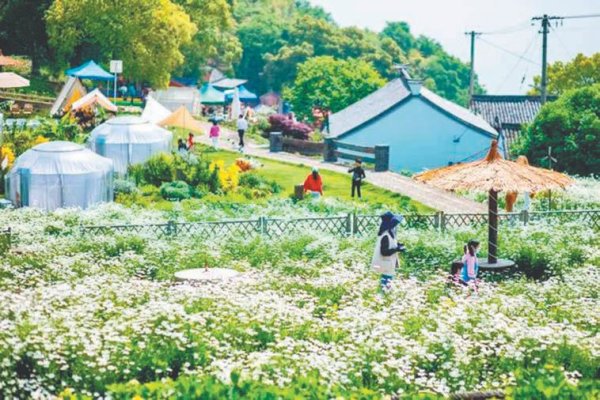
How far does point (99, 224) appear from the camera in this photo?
2289 centimetres

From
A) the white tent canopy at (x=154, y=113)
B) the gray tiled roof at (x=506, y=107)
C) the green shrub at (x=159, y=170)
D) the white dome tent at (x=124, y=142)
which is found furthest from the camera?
the gray tiled roof at (x=506, y=107)

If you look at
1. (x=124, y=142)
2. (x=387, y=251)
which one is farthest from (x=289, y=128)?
(x=387, y=251)

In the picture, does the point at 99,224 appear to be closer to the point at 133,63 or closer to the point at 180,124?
the point at 180,124

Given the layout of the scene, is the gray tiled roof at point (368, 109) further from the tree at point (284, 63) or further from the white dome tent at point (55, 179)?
the tree at point (284, 63)

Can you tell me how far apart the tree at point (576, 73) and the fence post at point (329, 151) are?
41955 millimetres

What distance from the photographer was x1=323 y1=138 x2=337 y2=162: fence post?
39.5 meters

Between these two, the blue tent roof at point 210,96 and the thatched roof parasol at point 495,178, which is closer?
the thatched roof parasol at point 495,178

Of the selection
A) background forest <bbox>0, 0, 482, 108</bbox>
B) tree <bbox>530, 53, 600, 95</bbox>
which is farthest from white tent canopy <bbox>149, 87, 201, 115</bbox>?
tree <bbox>530, 53, 600, 95</bbox>

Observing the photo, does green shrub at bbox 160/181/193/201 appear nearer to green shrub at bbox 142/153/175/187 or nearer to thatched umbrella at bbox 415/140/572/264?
green shrub at bbox 142/153/175/187

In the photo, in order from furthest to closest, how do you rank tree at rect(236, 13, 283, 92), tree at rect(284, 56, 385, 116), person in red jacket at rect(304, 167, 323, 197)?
tree at rect(236, 13, 283, 92), tree at rect(284, 56, 385, 116), person in red jacket at rect(304, 167, 323, 197)

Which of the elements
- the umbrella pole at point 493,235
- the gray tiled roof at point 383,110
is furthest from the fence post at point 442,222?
the gray tiled roof at point 383,110

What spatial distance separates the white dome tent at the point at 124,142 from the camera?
33.5m

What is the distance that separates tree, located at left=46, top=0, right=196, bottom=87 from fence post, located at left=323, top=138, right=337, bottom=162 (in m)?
16.1

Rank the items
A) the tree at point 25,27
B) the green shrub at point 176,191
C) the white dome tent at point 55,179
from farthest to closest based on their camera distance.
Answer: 1. the tree at point 25,27
2. the green shrub at point 176,191
3. the white dome tent at point 55,179
